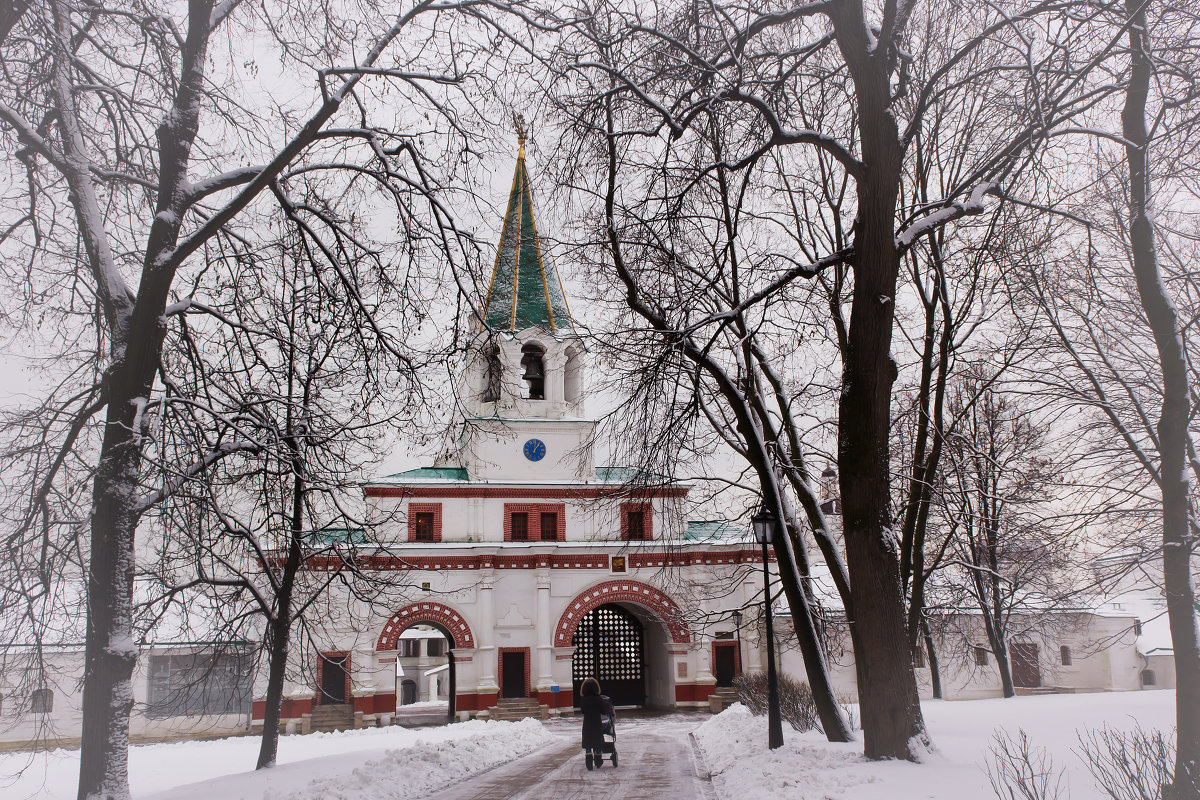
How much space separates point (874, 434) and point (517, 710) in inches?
901

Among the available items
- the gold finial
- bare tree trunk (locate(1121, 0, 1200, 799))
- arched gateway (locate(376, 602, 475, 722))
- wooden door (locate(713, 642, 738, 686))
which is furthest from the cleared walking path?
wooden door (locate(713, 642, 738, 686))

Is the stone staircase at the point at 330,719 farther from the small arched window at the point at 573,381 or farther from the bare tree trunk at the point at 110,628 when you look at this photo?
the bare tree trunk at the point at 110,628

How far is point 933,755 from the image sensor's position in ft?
25.2

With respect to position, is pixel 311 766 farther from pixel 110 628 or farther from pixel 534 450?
pixel 534 450

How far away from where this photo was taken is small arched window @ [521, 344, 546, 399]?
30688 mm

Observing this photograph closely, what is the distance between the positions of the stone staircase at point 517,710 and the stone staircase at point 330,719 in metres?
4.50

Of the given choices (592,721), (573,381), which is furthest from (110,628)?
(573,381)

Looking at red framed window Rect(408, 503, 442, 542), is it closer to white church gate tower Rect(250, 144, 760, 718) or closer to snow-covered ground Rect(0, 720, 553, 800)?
white church gate tower Rect(250, 144, 760, 718)

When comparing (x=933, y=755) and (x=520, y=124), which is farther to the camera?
(x=520, y=124)

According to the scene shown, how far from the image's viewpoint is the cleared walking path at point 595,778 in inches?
423

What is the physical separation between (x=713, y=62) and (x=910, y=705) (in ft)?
21.4

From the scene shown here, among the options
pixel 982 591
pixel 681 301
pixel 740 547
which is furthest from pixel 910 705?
pixel 740 547

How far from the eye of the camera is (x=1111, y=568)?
10.1 m

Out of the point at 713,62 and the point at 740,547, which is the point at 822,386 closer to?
the point at 713,62
